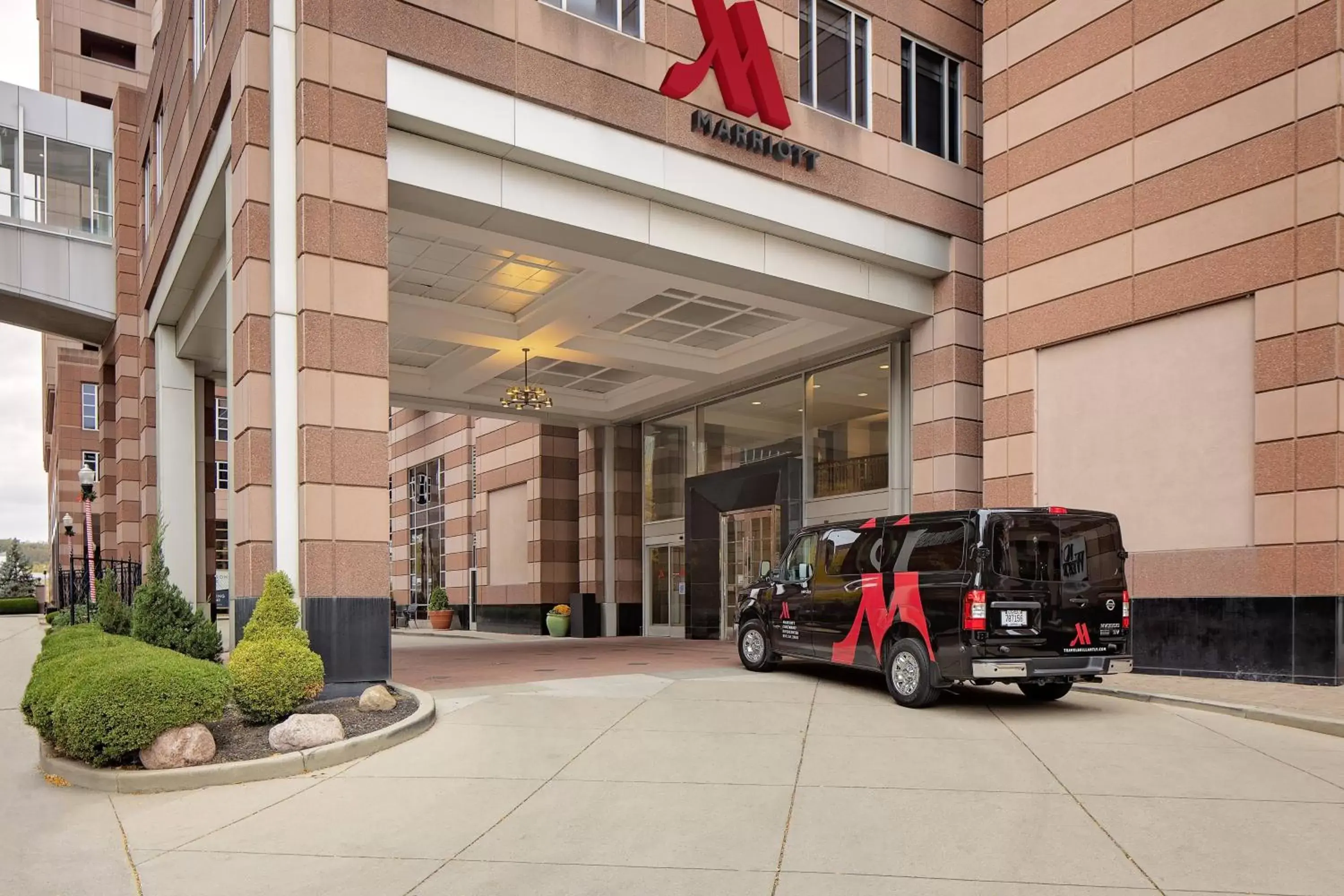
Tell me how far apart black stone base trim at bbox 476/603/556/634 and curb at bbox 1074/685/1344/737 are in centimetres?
1930

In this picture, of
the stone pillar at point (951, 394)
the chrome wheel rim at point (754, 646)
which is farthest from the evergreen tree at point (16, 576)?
the chrome wheel rim at point (754, 646)

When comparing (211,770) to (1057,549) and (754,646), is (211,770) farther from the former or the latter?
(1057,549)

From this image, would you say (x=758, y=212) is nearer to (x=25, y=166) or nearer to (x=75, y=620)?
(x=75, y=620)

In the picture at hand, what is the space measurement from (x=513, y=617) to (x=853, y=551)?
68.9ft

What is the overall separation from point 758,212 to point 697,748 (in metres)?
9.12

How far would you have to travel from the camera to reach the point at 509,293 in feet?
61.6

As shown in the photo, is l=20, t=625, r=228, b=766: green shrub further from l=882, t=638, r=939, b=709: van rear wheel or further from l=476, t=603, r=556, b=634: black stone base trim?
l=476, t=603, r=556, b=634: black stone base trim

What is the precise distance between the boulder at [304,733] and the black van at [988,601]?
→ 5720 millimetres

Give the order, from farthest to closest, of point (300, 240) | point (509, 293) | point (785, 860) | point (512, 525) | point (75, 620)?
1. point (512, 525)
2. point (75, 620)
3. point (509, 293)
4. point (300, 240)
5. point (785, 860)

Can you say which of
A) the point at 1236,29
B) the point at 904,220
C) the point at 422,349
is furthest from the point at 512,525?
the point at 1236,29

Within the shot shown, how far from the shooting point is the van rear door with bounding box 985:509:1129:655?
1016cm

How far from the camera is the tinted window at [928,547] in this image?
34.3 feet

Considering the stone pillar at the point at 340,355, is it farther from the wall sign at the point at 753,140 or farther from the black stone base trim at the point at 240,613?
the wall sign at the point at 753,140

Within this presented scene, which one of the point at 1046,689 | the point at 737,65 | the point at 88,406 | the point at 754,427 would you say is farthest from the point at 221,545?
the point at 1046,689
